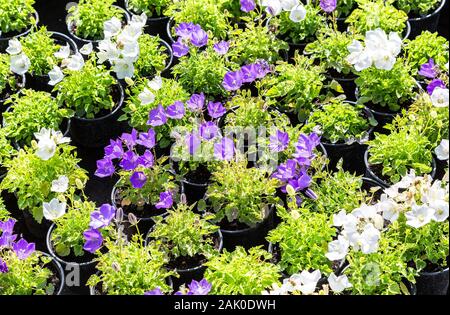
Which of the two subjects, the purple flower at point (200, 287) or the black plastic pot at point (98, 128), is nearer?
the purple flower at point (200, 287)

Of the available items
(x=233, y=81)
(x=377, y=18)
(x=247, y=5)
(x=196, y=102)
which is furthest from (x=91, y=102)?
(x=377, y=18)

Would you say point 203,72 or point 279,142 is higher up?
point 203,72

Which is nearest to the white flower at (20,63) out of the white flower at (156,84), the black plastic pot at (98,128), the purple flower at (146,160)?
the black plastic pot at (98,128)

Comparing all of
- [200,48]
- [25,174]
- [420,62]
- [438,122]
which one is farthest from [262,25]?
[25,174]

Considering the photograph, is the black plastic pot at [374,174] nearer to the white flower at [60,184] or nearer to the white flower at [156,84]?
the white flower at [156,84]

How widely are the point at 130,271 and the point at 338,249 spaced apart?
85 centimetres

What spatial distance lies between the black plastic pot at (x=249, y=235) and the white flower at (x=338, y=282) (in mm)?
587

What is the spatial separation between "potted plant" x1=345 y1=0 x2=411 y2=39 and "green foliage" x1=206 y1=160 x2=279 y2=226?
1.13m

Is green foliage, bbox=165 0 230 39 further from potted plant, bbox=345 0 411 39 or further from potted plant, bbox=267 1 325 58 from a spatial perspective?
potted plant, bbox=345 0 411 39

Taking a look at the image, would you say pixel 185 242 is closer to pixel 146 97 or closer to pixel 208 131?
pixel 208 131

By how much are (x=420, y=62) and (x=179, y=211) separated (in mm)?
1543

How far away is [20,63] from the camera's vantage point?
4715 mm

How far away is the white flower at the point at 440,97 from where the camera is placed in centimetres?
416

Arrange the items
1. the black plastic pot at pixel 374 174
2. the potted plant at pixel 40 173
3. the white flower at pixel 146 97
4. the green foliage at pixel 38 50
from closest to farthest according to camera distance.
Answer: the potted plant at pixel 40 173 → the black plastic pot at pixel 374 174 → the white flower at pixel 146 97 → the green foliage at pixel 38 50
